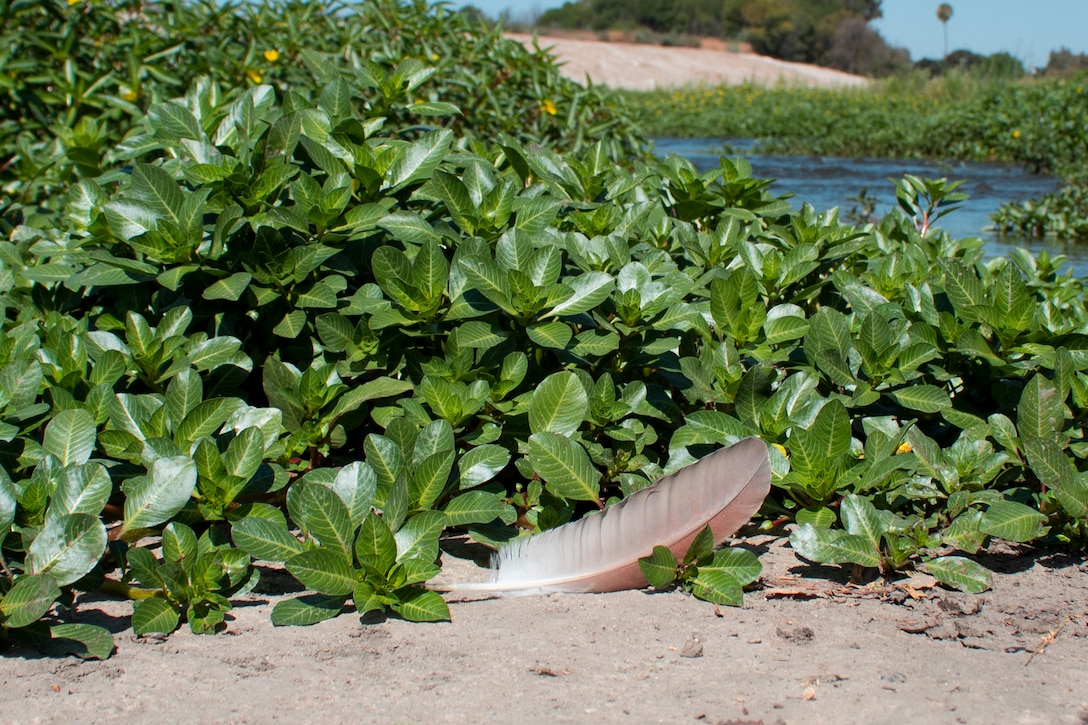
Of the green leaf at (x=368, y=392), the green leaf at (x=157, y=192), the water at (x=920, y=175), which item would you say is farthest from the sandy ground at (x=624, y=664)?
the water at (x=920, y=175)

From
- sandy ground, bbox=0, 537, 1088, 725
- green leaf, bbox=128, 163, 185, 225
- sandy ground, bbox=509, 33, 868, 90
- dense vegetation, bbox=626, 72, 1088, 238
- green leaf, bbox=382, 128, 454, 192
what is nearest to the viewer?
sandy ground, bbox=0, 537, 1088, 725

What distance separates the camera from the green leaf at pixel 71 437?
1855 millimetres

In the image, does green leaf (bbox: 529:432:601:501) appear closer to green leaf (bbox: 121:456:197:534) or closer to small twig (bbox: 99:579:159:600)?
green leaf (bbox: 121:456:197:534)

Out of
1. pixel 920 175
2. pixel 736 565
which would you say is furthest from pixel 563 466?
pixel 920 175

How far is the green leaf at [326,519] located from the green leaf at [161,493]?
220 mm

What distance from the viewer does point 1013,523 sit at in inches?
73.3

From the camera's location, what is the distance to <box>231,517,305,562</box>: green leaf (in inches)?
68.2

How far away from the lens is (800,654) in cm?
155

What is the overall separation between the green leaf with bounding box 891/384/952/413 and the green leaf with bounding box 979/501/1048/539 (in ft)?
1.01

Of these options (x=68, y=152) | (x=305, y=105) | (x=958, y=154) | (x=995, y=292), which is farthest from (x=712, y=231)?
(x=958, y=154)

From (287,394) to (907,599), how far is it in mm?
1317

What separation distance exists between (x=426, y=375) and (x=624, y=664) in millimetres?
795

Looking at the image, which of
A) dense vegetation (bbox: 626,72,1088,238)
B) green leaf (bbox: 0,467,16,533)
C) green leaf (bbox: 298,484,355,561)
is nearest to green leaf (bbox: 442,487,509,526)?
green leaf (bbox: 298,484,355,561)

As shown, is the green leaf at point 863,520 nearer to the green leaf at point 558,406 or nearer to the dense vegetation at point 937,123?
the green leaf at point 558,406
